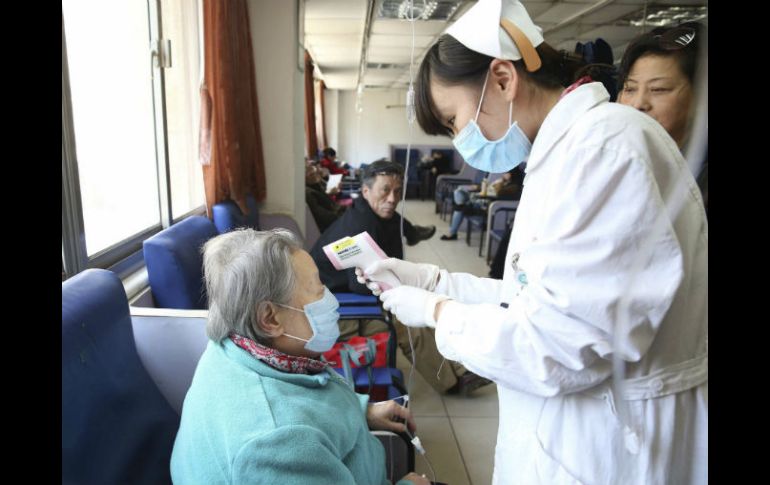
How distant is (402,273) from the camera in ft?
4.38

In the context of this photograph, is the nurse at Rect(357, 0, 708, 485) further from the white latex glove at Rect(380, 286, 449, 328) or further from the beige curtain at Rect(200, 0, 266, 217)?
the beige curtain at Rect(200, 0, 266, 217)

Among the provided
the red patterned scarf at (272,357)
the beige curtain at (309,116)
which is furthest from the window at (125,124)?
the beige curtain at (309,116)

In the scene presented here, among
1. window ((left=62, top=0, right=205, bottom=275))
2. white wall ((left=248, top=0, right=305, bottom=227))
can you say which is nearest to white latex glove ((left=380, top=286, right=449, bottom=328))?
window ((left=62, top=0, right=205, bottom=275))

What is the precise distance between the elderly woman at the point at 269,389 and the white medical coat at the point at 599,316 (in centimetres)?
35

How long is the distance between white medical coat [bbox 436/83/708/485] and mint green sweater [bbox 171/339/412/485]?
0.34 m

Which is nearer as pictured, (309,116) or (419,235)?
(419,235)

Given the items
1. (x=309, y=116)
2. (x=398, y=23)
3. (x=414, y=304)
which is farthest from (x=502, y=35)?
(x=309, y=116)

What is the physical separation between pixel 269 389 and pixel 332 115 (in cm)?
1313

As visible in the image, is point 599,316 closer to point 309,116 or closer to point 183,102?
point 183,102

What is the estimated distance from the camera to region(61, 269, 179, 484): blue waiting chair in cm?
93
